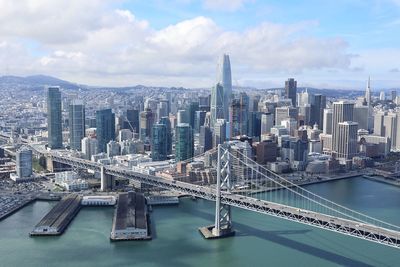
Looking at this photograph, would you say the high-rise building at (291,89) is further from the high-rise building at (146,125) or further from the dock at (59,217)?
the dock at (59,217)

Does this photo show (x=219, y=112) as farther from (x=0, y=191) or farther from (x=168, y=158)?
(x=0, y=191)

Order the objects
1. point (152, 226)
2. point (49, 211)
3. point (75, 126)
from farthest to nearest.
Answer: point (75, 126)
point (49, 211)
point (152, 226)

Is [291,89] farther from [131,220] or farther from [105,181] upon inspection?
[131,220]

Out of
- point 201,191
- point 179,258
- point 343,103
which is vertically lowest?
point 179,258

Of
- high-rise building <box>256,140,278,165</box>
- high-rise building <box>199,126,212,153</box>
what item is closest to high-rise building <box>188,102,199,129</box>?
high-rise building <box>199,126,212,153</box>

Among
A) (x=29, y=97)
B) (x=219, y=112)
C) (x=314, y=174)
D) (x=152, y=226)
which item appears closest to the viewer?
(x=152, y=226)

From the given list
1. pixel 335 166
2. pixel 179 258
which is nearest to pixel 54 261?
pixel 179 258

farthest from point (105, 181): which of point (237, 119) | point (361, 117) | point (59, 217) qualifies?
point (361, 117)

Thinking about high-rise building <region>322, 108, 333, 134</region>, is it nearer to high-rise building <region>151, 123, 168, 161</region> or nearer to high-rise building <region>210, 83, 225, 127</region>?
high-rise building <region>210, 83, 225, 127</region>
